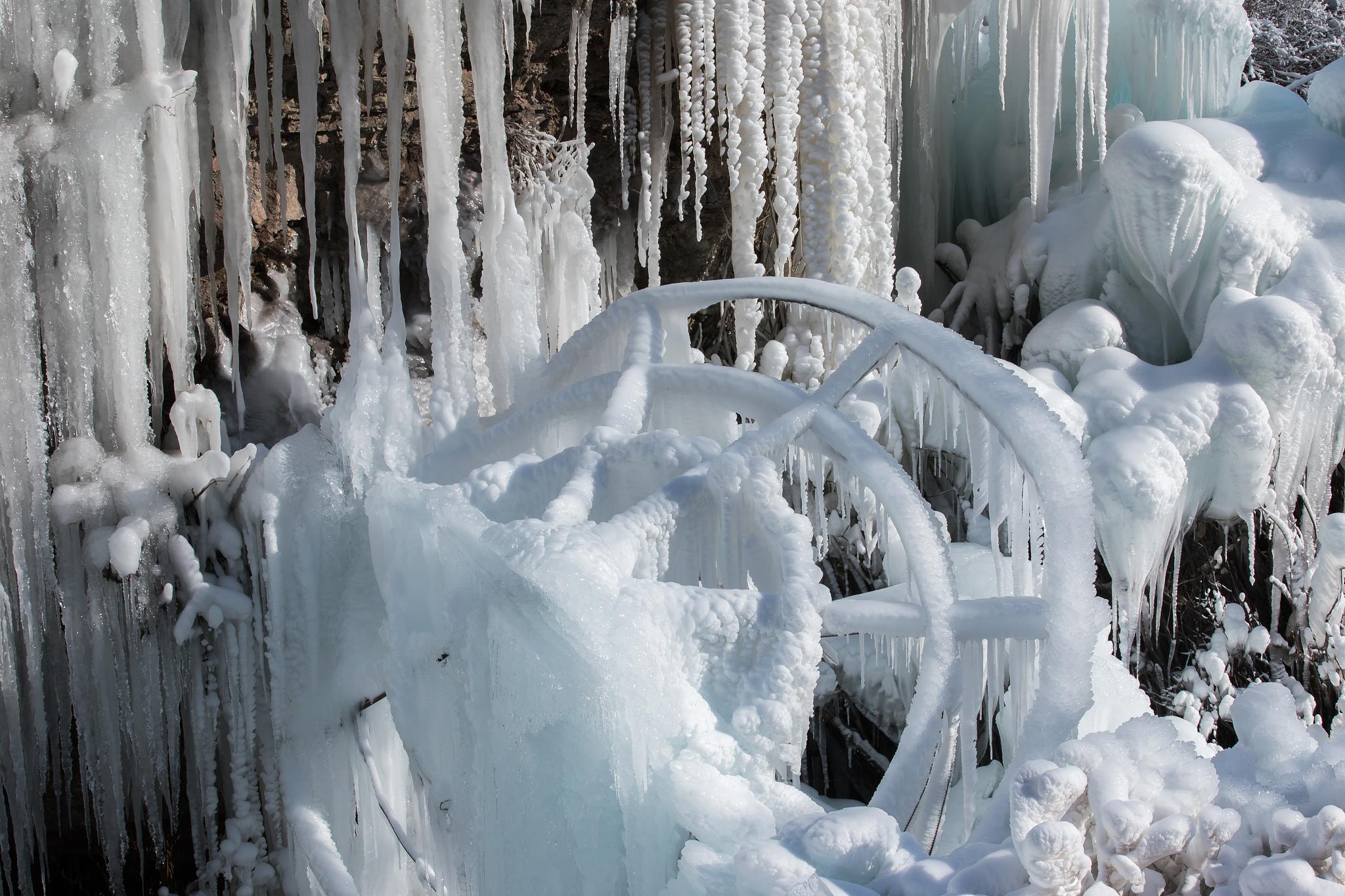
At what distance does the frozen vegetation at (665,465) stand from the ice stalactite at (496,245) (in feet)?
0.05

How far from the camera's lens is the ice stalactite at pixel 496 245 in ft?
13.1

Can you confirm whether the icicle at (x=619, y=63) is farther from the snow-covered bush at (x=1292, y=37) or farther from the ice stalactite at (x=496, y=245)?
the snow-covered bush at (x=1292, y=37)

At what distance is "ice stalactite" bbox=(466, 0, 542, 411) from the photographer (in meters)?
4.00

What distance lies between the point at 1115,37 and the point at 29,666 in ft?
20.6

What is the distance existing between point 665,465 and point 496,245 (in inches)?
58.3

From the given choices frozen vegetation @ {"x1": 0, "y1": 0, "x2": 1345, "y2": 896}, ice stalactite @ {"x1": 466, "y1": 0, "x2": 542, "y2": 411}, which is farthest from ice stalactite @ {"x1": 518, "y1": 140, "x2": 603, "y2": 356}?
ice stalactite @ {"x1": 466, "y1": 0, "x2": 542, "y2": 411}

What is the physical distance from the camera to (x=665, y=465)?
9.68 ft

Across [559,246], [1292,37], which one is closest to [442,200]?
[559,246]

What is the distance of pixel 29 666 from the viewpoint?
11.1 ft

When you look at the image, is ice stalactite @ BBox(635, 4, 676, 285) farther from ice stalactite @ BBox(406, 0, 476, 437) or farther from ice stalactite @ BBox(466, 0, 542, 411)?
ice stalactite @ BBox(406, 0, 476, 437)

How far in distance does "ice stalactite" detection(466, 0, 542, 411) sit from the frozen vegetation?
0.02 m

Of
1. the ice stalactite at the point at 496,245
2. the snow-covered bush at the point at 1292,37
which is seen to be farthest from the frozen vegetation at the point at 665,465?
the snow-covered bush at the point at 1292,37

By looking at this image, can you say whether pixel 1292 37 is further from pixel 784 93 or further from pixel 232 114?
pixel 232 114

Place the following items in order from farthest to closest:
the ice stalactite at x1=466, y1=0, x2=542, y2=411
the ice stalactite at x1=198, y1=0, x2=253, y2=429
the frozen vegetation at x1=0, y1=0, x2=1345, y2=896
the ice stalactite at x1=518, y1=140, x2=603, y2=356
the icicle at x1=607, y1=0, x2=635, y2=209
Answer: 1. the icicle at x1=607, y1=0, x2=635, y2=209
2. the ice stalactite at x1=518, y1=140, x2=603, y2=356
3. the ice stalactite at x1=466, y1=0, x2=542, y2=411
4. the ice stalactite at x1=198, y1=0, x2=253, y2=429
5. the frozen vegetation at x1=0, y1=0, x2=1345, y2=896
